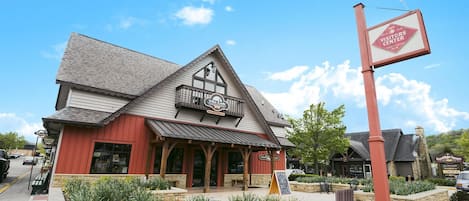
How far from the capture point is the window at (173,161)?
12148 millimetres

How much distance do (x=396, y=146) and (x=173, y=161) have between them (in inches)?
1093

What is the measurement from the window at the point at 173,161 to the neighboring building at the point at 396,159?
21527 millimetres

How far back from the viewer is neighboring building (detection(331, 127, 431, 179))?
27.0 m

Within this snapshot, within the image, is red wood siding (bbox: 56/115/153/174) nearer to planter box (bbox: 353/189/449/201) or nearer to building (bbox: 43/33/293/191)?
building (bbox: 43/33/293/191)

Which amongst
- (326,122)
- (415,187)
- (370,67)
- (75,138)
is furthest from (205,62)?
(326,122)

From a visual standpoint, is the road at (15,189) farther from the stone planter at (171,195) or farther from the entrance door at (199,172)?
the entrance door at (199,172)

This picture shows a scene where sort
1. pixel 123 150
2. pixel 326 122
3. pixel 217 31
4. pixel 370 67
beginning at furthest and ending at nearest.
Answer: pixel 326 122 → pixel 217 31 → pixel 123 150 → pixel 370 67

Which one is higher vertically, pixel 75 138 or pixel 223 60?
pixel 223 60

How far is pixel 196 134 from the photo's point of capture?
38.3ft

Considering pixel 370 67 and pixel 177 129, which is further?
pixel 177 129

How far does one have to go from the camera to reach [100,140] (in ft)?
34.8

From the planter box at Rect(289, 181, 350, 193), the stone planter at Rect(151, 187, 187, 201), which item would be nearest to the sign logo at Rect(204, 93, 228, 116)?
the planter box at Rect(289, 181, 350, 193)

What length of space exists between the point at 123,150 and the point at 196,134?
131 inches

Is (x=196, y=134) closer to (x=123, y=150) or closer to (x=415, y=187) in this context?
(x=123, y=150)
